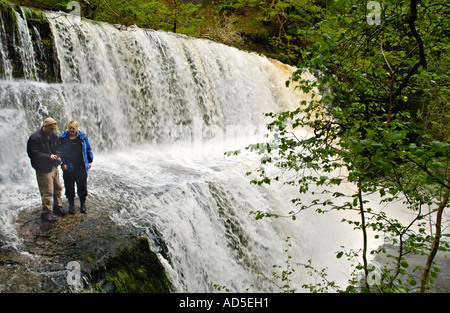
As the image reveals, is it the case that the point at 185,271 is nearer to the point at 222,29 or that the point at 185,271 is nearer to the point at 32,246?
the point at 32,246

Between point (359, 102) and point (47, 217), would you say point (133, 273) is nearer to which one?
point (47, 217)

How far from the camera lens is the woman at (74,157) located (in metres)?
3.54

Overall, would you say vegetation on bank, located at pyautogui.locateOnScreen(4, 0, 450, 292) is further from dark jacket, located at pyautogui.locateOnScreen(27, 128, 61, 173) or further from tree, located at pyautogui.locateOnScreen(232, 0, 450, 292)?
dark jacket, located at pyautogui.locateOnScreen(27, 128, 61, 173)

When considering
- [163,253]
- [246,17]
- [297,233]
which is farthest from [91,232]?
[246,17]

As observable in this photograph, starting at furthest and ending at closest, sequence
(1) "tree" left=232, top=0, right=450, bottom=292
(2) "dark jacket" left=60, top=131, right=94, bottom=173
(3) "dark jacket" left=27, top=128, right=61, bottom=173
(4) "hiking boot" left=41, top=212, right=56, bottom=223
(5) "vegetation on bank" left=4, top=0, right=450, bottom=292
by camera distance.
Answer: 1. (4) "hiking boot" left=41, top=212, right=56, bottom=223
2. (2) "dark jacket" left=60, top=131, right=94, bottom=173
3. (3) "dark jacket" left=27, top=128, right=61, bottom=173
4. (5) "vegetation on bank" left=4, top=0, right=450, bottom=292
5. (1) "tree" left=232, top=0, right=450, bottom=292

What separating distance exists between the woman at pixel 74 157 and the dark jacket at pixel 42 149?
84 millimetres

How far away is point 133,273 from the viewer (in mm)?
3256

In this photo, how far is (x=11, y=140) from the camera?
16.8 ft

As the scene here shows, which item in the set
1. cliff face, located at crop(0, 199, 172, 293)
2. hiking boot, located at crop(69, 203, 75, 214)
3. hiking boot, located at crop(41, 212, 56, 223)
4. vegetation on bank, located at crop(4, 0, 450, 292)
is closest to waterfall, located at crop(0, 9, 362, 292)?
cliff face, located at crop(0, 199, 172, 293)

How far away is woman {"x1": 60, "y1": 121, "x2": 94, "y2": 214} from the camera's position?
3543mm

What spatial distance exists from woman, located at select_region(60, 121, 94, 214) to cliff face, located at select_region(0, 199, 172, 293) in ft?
1.48

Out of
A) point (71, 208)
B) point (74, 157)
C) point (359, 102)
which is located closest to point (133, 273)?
point (71, 208)

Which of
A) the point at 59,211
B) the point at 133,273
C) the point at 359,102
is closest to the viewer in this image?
the point at 359,102

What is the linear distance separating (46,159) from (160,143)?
4.71 meters
